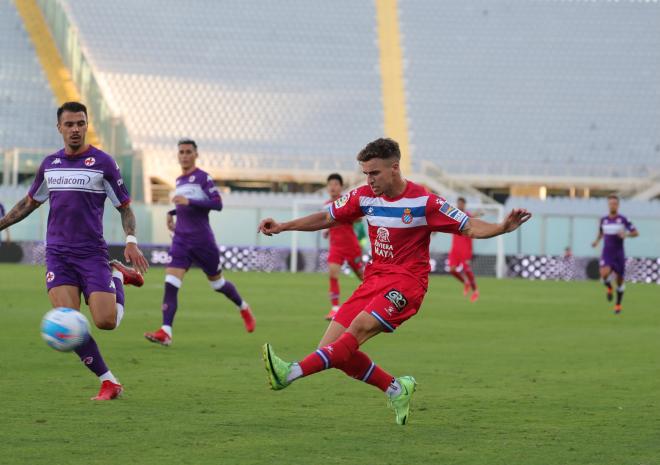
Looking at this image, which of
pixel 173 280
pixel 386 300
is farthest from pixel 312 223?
pixel 173 280

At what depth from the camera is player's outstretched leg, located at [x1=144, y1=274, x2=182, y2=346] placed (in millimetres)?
12500

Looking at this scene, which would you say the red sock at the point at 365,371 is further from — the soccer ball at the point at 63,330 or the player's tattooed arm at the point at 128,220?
the player's tattooed arm at the point at 128,220

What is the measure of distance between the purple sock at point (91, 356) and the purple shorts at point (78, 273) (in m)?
0.39

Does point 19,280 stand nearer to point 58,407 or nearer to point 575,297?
point 575,297

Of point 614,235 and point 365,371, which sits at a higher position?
point 365,371

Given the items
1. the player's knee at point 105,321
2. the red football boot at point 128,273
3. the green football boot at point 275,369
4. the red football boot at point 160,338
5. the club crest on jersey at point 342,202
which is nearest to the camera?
the green football boot at point 275,369

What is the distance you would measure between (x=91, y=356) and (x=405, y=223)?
249 cm

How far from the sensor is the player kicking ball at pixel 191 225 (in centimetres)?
1312

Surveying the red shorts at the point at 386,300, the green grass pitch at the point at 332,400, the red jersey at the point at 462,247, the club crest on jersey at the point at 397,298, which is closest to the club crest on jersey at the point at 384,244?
the red shorts at the point at 386,300

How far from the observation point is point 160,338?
41.0ft

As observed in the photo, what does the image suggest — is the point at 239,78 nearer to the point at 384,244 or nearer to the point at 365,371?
the point at 384,244

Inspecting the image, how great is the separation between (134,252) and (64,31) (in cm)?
3636

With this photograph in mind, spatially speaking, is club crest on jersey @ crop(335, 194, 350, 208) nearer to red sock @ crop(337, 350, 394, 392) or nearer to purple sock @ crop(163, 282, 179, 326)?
red sock @ crop(337, 350, 394, 392)

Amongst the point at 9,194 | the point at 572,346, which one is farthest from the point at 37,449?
the point at 9,194
